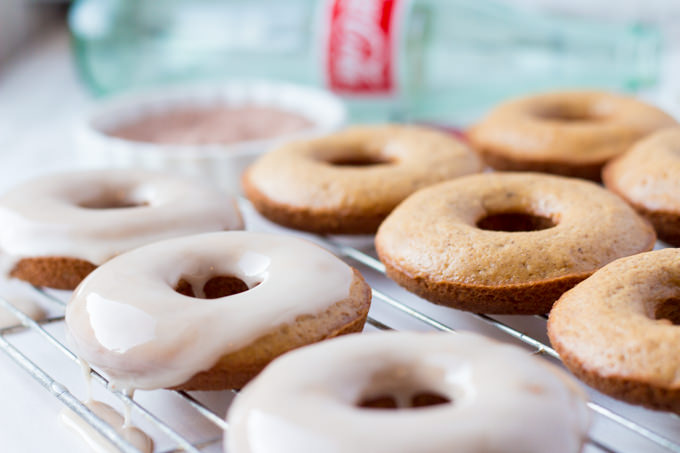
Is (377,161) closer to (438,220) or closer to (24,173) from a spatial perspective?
(438,220)

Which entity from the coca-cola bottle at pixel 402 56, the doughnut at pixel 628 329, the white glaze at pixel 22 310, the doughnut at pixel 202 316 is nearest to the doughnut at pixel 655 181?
the doughnut at pixel 628 329

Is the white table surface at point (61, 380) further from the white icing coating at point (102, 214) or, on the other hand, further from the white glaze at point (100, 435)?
the white icing coating at point (102, 214)

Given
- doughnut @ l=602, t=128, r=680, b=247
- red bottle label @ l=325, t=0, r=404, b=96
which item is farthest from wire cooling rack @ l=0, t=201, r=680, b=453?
red bottle label @ l=325, t=0, r=404, b=96

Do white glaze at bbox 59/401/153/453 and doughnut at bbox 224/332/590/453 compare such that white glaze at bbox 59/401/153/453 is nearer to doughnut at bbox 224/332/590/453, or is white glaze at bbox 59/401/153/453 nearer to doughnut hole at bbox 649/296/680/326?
doughnut at bbox 224/332/590/453

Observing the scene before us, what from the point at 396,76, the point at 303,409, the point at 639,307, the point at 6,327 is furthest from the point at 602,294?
the point at 396,76

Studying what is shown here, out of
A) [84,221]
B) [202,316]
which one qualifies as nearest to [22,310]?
[84,221]
